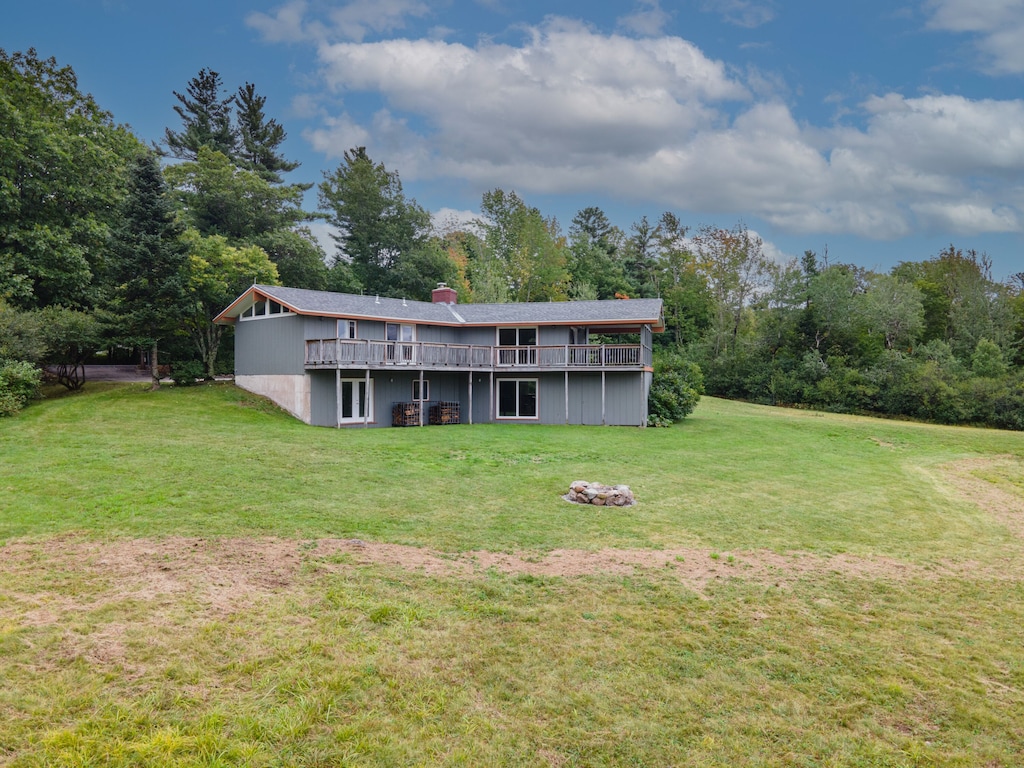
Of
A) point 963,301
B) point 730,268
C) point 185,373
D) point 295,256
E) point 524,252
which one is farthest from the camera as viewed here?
point 524,252

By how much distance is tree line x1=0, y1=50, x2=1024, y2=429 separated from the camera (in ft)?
75.4

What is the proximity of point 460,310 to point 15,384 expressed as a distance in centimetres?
1716

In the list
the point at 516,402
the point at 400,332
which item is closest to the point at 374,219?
the point at 400,332

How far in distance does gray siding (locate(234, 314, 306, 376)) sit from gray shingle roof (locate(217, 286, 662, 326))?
39.5 inches

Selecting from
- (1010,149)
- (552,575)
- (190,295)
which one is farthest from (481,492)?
(1010,149)

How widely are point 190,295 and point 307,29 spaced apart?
12.4 meters

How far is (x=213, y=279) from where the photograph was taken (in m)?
26.4

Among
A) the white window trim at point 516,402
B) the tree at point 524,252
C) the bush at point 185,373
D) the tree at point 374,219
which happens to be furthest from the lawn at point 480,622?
the tree at point 524,252

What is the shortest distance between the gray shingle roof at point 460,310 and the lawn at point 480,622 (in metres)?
11.9

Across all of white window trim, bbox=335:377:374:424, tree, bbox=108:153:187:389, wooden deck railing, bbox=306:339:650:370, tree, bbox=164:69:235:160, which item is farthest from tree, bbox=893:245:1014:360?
tree, bbox=164:69:235:160

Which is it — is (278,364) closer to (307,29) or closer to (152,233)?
(152,233)

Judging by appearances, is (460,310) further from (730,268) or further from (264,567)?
(730,268)

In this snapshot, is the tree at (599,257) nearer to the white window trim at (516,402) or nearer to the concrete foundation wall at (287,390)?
the white window trim at (516,402)

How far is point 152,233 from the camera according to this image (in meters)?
22.5
